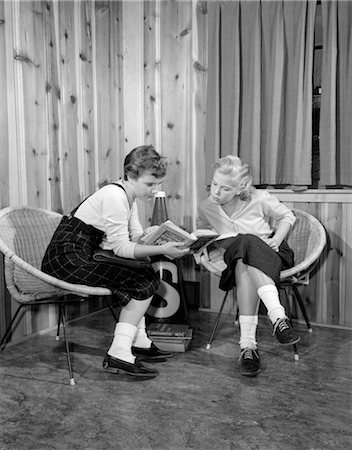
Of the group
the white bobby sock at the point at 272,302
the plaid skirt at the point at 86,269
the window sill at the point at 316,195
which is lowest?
the white bobby sock at the point at 272,302

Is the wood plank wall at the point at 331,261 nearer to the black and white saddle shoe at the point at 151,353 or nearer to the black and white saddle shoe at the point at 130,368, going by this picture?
the black and white saddle shoe at the point at 151,353

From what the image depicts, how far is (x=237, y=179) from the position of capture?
261cm

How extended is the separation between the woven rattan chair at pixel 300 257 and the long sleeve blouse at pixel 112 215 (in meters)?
0.52

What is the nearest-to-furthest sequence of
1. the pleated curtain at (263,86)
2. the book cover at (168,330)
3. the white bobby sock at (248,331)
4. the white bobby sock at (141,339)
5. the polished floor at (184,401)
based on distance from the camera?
1. the polished floor at (184,401)
2. the white bobby sock at (248,331)
3. the white bobby sock at (141,339)
4. the book cover at (168,330)
5. the pleated curtain at (263,86)

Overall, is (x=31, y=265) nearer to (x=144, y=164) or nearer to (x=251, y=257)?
(x=144, y=164)

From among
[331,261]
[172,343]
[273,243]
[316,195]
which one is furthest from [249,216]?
[172,343]

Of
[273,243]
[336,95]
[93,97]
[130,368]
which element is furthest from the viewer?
[93,97]

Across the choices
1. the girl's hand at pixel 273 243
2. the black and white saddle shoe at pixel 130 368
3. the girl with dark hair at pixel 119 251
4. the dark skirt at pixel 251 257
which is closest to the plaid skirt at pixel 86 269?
the girl with dark hair at pixel 119 251

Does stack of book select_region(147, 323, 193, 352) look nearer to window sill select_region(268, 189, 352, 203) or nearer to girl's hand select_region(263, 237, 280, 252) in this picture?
girl's hand select_region(263, 237, 280, 252)

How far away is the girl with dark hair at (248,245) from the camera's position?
2.32 metres

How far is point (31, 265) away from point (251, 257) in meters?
1.05

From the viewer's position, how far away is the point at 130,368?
2244 millimetres

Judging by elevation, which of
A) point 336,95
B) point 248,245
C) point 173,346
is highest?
point 336,95

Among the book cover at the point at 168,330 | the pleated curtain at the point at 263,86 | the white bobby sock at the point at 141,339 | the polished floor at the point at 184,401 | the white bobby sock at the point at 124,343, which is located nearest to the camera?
the polished floor at the point at 184,401
